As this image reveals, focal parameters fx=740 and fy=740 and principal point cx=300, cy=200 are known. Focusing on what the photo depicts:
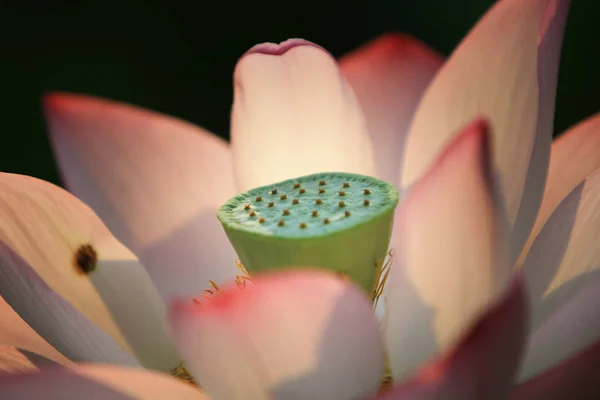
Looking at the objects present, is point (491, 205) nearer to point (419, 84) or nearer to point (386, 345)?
point (386, 345)

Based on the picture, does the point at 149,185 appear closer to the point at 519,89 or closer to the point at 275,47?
the point at 275,47

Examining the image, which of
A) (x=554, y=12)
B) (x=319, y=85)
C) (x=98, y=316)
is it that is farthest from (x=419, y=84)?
(x=98, y=316)

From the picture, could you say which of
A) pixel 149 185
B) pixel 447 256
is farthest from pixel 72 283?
pixel 447 256

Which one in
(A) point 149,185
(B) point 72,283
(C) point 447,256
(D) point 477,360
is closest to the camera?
(D) point 477,360

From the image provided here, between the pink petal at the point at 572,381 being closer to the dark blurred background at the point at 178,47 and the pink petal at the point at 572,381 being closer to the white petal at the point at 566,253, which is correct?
the white petal at the point at 566,253

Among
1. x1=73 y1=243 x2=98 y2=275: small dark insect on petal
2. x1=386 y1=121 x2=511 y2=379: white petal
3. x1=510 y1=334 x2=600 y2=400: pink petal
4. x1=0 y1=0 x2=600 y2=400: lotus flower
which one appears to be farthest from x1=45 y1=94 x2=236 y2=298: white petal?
x1=510 y1=334 x2=600 y2=400: pink petal

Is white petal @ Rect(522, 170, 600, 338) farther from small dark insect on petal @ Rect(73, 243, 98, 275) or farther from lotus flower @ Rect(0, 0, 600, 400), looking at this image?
small dark insect on petal @ Rect(73, 243, 98, 275)
